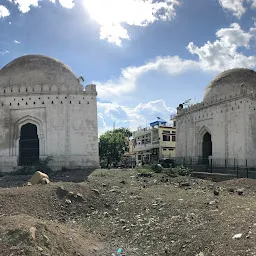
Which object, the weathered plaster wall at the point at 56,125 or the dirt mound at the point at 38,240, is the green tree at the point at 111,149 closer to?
the weathered plaster wall at the point at 56,125

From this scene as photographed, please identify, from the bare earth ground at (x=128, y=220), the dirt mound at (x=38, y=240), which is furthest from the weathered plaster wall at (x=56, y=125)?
the dirt mound at (x=38, y=240)

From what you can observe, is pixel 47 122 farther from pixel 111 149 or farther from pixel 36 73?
pixel 111 149

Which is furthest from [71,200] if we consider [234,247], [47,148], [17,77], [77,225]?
[17,77]

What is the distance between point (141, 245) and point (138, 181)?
8265 mm

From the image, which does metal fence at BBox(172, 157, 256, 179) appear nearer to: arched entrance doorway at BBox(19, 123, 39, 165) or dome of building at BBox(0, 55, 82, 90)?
dome of building at BBox(0, 55, 82, 90)

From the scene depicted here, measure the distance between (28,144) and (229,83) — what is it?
16.8 m

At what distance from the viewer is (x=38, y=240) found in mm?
6914

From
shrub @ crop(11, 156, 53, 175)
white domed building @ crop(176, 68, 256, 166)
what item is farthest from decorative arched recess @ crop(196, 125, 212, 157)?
shrub @ crop(11, 156, 53, 175)

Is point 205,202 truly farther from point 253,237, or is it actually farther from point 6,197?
point 6,197

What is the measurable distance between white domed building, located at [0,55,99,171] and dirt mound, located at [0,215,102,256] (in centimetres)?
1320

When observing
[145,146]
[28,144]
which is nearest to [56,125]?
[28,144]

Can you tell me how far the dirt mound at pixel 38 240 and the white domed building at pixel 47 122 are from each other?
1320 cm

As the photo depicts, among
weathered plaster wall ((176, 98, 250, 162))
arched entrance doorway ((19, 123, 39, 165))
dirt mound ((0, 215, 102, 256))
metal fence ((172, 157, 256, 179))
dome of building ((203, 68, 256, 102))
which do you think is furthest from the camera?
dome of building ((203, 68, 256, 102))

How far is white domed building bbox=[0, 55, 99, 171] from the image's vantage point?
838 inches
